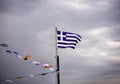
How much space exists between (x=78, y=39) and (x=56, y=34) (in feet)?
9.57

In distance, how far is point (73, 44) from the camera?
292 ft

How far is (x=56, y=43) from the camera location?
88250 mm

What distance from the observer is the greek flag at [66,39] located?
88.5 m

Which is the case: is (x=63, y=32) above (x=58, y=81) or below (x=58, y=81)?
above

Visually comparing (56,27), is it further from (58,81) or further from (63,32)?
(58,81)

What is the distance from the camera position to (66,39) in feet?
292

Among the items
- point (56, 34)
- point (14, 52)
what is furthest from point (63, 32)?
point (14, 52)

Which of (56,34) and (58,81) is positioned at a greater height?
(56,34)

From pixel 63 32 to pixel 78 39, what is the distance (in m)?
2.13

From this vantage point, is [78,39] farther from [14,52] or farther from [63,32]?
[14,52]

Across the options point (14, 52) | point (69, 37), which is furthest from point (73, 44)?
point (14, 52)

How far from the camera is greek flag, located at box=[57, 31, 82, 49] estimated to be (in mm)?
88500

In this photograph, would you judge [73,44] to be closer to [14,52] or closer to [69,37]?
[69,37]

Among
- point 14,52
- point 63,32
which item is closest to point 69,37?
point 63,32
